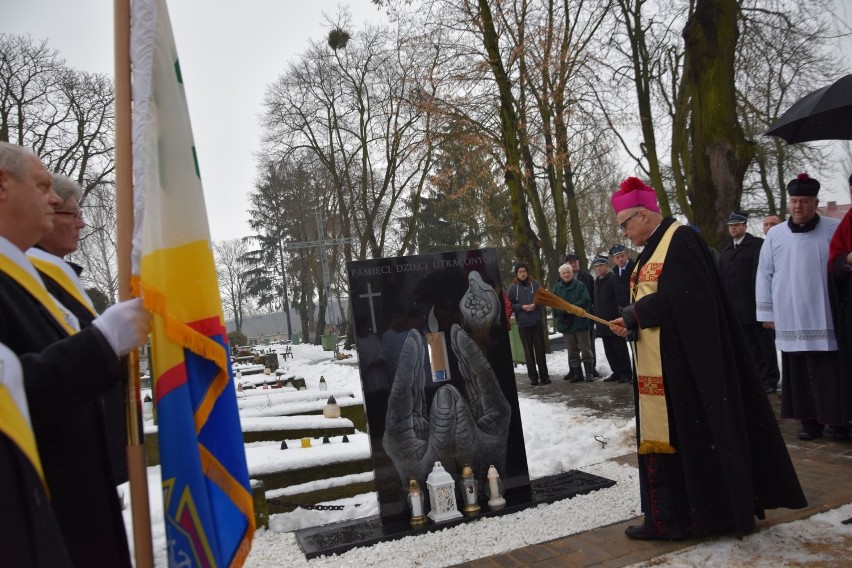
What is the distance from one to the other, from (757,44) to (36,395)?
47.2 ft

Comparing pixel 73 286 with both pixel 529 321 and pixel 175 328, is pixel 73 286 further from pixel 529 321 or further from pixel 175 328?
pixel 529 321

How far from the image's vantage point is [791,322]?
5.93 m

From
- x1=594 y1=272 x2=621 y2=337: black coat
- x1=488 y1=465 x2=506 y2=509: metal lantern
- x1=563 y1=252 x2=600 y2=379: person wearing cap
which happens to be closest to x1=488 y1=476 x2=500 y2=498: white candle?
x1=488 y1=465 x2=506 y2=509: metal lantern

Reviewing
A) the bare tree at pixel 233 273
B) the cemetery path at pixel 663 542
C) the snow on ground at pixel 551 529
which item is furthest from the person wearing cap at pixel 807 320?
the bare tree at pixel 233 273

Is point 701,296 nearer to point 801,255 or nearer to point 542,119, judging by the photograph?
point 801,255

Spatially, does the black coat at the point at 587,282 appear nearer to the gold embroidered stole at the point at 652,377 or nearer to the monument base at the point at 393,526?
the monument base at the point at 393,526

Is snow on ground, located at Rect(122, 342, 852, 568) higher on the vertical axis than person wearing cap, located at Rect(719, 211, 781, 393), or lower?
lower

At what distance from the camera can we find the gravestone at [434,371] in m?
4.95

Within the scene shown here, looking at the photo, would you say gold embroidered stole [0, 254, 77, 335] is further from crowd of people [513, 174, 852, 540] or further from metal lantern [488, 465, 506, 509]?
metal lantern [488, 465, 506, 509]

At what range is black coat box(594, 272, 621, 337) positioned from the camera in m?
10.2

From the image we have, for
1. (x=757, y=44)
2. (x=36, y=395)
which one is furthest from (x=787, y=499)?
(x=757, y=44)

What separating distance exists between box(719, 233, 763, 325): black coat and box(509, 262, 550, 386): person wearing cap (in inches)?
136

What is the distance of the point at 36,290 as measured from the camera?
1972 mm

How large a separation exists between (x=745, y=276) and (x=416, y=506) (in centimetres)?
554
